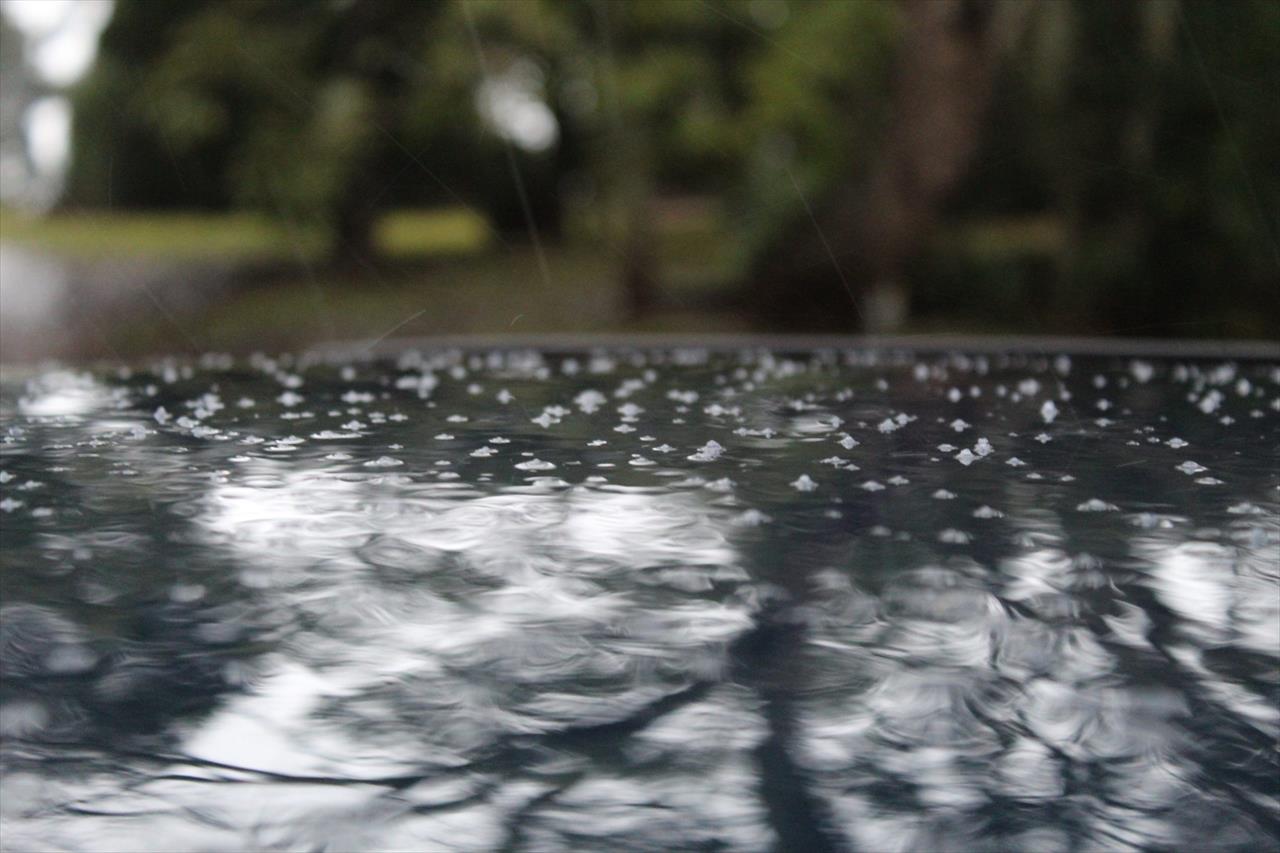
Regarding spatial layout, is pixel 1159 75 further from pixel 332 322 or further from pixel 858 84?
pixel 332 322

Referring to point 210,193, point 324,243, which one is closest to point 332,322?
point 324,243

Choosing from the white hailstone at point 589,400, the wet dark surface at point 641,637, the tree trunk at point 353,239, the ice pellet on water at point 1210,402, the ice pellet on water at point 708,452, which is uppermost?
the tree trunk at point 353,239

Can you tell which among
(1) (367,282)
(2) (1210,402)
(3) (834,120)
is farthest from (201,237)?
(2) (1210,402)

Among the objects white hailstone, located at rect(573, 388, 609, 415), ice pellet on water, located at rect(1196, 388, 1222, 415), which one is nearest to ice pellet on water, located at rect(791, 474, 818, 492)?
white hailstone, located at rect(573, 388, 609, 415)

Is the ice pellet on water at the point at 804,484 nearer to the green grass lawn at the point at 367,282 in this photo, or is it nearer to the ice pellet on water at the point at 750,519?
the ice pellet on water at the point at 750,519

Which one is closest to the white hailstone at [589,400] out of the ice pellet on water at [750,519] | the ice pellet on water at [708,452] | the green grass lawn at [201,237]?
the ice pellet on water at [708,452]
